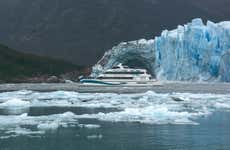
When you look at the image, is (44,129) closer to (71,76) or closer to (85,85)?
(85,85)

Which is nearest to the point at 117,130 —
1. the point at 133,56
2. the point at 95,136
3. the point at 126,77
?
the point at 95,136

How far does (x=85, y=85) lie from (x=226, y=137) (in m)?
52.7

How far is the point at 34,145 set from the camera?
17.1 m

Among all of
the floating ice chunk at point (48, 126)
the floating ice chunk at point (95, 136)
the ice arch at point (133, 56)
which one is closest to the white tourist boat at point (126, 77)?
the ice arch at point (133, 56)

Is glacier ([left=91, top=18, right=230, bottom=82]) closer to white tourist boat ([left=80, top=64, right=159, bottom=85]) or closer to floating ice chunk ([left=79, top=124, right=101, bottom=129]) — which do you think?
white tourist boat ([left=80, top=64, right=159, bottom=85])

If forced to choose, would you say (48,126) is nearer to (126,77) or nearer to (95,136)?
Result: (95,136)

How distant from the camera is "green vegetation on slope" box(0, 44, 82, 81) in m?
109

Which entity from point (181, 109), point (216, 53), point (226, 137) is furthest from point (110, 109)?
point (216, 53)

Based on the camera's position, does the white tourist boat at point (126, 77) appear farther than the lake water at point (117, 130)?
Yes

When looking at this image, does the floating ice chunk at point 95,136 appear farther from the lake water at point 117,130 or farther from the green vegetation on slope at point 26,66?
the green vegetation on slope at point 26,66

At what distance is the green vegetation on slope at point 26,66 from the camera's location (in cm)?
10862

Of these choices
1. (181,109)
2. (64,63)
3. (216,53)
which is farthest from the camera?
(64,63)

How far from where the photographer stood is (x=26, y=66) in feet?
380

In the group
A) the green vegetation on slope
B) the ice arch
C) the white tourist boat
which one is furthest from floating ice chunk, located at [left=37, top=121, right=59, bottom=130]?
the green vegetation on slope
